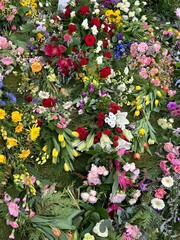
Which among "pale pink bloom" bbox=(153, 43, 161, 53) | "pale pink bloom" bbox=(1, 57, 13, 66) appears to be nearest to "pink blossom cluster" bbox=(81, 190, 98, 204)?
"pale pink bloom" bbox=(1, 57, 13, 66)

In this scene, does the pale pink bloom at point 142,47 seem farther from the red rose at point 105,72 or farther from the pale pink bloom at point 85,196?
the pale pink bloom at point 85,196

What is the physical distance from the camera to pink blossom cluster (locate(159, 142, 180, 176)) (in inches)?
199

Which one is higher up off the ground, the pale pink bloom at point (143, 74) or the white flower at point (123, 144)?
the pale pink bloom at point (143, 74)

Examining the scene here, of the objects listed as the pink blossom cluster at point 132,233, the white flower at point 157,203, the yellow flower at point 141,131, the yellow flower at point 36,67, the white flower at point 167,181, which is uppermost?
the yellow flower at point 36,67

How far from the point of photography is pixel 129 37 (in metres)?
6.70

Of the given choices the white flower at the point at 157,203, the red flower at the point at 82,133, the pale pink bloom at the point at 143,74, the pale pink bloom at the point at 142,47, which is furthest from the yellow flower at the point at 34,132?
the pale pink bloom at the point at 142,47

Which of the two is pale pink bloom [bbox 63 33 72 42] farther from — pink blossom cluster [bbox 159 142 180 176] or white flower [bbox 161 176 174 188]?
white flower [bbox 161 176 174 188]

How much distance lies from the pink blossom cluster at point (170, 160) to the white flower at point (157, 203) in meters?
0.42

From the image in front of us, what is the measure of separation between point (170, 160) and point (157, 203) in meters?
0.66

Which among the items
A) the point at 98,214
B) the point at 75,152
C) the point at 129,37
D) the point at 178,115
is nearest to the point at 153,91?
the point at 178,115

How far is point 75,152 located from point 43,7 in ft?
9.38

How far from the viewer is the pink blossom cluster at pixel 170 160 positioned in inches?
199

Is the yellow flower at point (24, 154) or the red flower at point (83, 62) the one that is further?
the red flower at point (83, 62)

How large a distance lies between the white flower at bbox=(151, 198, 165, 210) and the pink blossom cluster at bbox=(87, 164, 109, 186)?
2.05 feet
